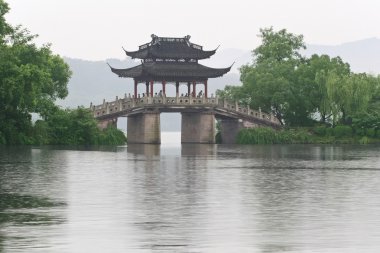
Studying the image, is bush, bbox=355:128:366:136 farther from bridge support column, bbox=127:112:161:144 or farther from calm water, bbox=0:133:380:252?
calm water, bbox=0:133:380:252

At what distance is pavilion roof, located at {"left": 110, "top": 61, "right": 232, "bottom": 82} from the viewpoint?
97.4 m

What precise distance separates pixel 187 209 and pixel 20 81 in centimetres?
4201

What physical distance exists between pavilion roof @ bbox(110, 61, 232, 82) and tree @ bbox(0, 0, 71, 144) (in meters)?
15.2

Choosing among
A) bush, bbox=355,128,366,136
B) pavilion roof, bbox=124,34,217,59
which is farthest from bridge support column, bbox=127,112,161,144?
bush, bbox=355,128,366,136

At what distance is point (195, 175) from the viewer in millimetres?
41375

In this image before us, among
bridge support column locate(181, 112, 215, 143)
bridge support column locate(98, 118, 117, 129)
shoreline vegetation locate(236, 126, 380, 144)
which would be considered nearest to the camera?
bridge support column locate(98, 118, 117, 129)

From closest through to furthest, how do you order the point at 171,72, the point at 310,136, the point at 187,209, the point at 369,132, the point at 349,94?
the point at 187,209 → the point at 349,94 → the point at 369,132 → the point at 310,136 → the point at 171,72

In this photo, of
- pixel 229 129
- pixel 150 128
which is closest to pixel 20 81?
pixel 150 128

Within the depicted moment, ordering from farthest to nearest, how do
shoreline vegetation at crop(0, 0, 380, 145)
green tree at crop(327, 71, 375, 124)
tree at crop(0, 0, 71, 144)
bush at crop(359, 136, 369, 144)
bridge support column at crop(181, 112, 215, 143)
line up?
bridge support column at crop(181, 112, 215, 143), green tree at crop(327, 71, 375, 124), bush at crop(359, 136, 369, 144), shoreline vegetation at crop(0, 0, 380, 145), tree at crop(0, 0, 71, 144)

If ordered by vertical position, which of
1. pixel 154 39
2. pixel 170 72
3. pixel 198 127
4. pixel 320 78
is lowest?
pixel 198 127

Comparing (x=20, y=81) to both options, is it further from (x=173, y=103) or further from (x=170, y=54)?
(x=170, y=54)

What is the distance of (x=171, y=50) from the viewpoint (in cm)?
10088

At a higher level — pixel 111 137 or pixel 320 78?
pixel 320 78

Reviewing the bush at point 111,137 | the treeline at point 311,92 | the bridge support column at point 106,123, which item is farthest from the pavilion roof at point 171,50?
the bush at point 111,137
